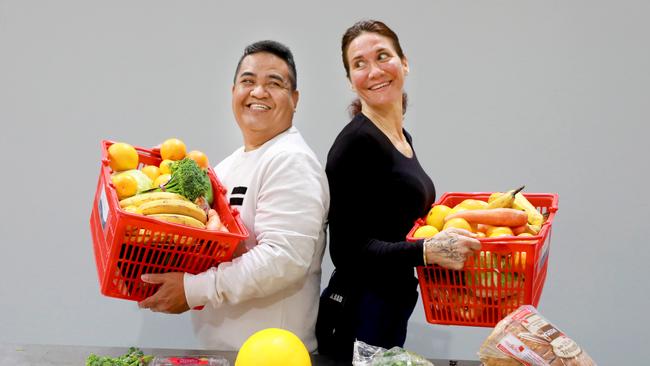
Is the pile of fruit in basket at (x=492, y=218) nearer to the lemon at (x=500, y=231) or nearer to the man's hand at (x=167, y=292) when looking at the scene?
the lemon at (x=500, y=231)

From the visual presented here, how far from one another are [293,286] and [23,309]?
1.61 metres

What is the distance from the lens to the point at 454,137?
2.93m

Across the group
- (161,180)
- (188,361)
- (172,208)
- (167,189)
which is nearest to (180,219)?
(172,208)

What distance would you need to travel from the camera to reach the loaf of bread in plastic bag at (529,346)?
1429 millimetres

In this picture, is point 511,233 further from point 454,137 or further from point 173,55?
point 173,55

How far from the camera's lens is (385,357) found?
1.55m

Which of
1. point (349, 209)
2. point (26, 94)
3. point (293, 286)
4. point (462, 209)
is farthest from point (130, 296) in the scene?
point (26, 94)

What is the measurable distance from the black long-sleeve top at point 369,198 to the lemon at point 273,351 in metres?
0.51

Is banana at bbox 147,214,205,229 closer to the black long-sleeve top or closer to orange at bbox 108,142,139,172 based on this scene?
orange at bbox 108,142,139,172

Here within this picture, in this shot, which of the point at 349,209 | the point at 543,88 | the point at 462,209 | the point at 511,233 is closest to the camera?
the point at 511,233

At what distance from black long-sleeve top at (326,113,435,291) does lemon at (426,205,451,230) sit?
0.08 m

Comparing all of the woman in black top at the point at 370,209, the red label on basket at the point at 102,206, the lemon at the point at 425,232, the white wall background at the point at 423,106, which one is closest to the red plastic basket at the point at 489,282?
the lemon at the point at 425,232

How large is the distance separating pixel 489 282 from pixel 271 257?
1.98 feet

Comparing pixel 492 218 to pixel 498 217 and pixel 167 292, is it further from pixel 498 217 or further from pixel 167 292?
pixel 167 292
